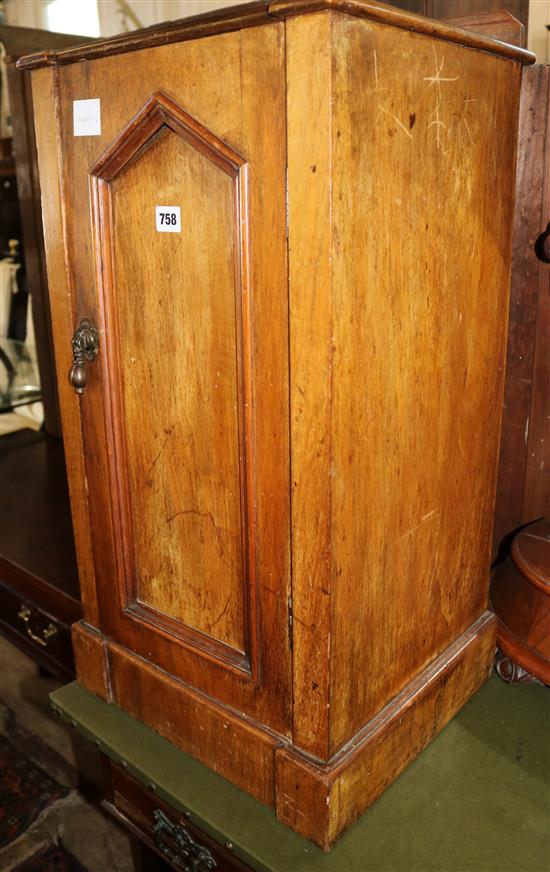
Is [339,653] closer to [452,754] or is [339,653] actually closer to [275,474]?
[275,474]

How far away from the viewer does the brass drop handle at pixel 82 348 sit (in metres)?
1.38

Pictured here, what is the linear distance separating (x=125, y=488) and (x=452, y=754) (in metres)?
0.78

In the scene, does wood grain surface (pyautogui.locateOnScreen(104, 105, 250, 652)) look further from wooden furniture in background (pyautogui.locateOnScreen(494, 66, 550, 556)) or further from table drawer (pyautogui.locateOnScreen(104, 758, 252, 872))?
wooden furniture in background (pyautogui.locateOnScreen(494, 66, 550, 556))

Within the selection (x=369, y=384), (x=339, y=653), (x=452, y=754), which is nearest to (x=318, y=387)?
(x=369, y=384)

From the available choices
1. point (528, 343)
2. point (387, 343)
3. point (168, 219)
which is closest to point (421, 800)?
point (387, 343)

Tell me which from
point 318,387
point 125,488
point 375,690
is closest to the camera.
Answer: point 318,387

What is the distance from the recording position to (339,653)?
123 centimetres

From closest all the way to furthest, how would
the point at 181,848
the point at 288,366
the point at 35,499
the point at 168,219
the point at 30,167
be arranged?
the point at 288,366 → the point at 168,219 → the point at 181,848 → the point at 35,499 → the point at 30,167

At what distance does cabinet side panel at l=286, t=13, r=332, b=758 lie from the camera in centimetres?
99

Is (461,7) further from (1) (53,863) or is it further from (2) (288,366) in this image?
(1) (53,863)

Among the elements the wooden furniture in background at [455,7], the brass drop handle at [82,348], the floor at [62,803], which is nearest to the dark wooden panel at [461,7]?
the wooden furniture in background at [455,7]

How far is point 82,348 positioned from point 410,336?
1.85 feet

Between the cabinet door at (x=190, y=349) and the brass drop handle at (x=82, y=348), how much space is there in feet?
0.07

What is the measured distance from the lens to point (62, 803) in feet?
8.18
